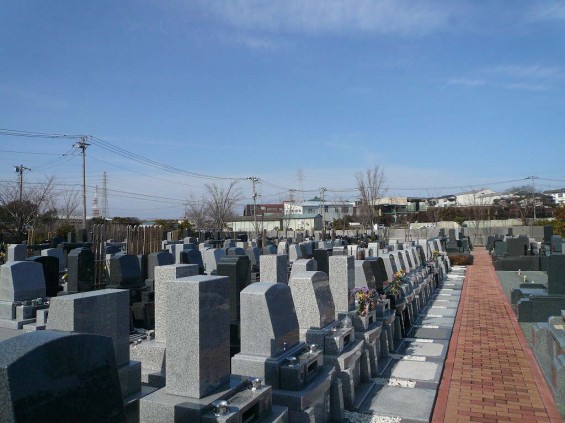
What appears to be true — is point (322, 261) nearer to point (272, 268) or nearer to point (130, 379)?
point (272, 268)

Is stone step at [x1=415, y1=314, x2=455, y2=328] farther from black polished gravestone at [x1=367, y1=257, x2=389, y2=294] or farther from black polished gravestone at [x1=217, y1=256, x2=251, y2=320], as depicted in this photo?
black polished gravestone at [x1=217, y1=256, x2=251, y2=320]

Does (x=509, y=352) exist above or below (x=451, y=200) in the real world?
below

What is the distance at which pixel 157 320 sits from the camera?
5.82 meters

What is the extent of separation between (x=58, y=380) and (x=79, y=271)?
9.20 metres

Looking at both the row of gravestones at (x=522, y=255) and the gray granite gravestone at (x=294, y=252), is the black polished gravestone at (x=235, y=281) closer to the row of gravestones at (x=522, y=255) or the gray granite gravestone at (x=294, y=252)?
the gray granite gravestone at (x=294, y=252)

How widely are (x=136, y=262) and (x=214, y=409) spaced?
9.85 metres

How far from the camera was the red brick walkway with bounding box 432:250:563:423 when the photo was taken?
5.67 metres

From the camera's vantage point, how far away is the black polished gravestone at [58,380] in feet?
6.76

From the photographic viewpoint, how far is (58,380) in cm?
228

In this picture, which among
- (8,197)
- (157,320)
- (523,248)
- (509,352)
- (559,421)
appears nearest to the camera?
(559,421)

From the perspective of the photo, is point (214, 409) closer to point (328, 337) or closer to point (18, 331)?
point (328, 337)

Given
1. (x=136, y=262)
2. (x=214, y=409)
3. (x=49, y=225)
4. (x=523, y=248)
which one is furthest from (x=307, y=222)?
(x=214, y=409)

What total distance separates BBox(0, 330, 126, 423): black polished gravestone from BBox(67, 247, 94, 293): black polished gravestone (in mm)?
8866

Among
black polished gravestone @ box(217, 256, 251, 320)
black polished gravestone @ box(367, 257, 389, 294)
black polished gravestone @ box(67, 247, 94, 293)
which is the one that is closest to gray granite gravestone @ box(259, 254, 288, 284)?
black polished gravestone @ box(217, 256, 251, 320)
